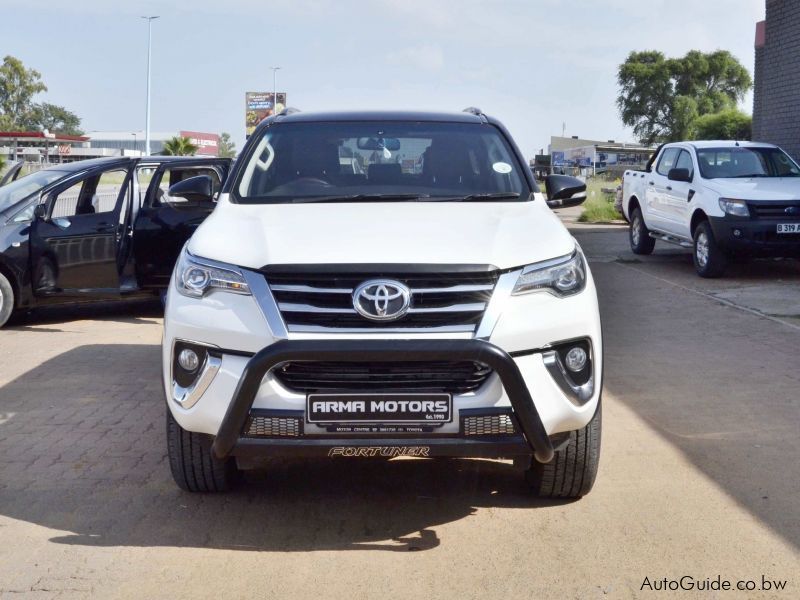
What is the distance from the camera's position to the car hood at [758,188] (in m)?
12.8

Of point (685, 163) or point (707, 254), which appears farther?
point (685, 163)

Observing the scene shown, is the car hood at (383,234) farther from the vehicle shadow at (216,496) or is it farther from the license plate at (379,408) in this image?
the vehicle shadow at (216,496)

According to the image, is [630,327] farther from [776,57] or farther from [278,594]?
[776,57]

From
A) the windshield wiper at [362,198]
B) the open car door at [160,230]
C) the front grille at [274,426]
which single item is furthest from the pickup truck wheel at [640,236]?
the front grille at [274,426]

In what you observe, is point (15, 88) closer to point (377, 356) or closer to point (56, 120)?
point (56, 120)

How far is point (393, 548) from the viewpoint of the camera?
13.9ft

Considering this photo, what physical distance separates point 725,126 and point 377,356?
6174cm

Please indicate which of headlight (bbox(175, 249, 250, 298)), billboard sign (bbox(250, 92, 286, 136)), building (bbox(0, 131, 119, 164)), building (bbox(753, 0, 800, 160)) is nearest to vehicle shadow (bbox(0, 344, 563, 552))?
headlight (bbox(175, 249, 250, 298))

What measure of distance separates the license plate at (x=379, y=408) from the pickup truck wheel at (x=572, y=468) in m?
0.66

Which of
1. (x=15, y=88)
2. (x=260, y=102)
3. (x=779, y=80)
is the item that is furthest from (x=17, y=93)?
(x=779, y=80)

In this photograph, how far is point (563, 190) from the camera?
6.18m

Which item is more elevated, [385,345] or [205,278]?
[205,278]

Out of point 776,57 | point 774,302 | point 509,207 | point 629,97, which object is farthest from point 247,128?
point 509,207

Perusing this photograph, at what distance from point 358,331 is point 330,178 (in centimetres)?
162
